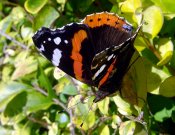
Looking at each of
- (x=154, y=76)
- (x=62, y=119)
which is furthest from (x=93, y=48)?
(x=62, y=119)

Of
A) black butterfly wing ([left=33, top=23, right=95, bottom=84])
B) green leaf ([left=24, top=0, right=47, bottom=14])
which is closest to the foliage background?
green leaf ([left=24, top=0, right=47, bottom=14])

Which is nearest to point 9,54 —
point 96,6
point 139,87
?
point 96,6

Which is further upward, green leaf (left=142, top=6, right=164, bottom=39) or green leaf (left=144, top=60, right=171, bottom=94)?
green leaf (left=142, top=6, right=164, bottom=39)

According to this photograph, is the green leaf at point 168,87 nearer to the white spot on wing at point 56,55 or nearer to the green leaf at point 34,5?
the white spot on wing at point 56,55

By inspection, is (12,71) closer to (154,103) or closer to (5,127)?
(5,127)

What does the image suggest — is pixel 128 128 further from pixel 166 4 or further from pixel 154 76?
pixel 166 4

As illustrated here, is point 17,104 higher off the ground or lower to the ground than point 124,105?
lower

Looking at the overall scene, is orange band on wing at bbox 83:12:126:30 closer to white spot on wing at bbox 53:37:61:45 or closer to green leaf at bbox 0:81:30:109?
white spot on wing at bbox 53:37:61:45
